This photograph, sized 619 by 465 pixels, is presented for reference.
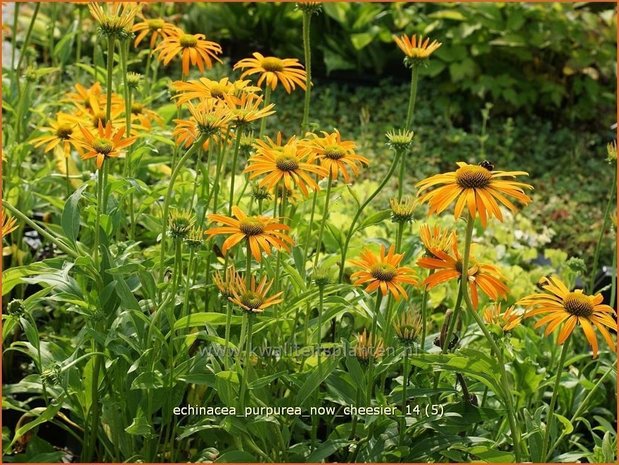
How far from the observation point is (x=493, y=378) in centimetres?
151

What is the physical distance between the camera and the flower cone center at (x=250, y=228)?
138cm

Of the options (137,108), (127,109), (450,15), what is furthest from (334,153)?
(450,15)

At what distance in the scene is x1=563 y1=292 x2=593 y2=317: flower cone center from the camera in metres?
1.43

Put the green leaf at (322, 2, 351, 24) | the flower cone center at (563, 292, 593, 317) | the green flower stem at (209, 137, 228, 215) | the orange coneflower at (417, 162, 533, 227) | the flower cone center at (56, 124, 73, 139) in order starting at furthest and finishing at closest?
1. the green leaf at (322, 2, 351, 24)
2. the flower cone center at (56, 124, 73, 139)
3. the green flower stem at (209, 137, 228, 215)
4. the flower cone center at (563, 292, 593, 317)
5. the orange coneflower at (417, 162, 533, 227)

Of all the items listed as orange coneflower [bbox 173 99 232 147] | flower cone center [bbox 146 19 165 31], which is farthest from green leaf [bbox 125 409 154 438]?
flower cone center [bbox 146 19 165 31]

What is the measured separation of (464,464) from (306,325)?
0.35m

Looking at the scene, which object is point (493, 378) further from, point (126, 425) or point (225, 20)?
point (225, 20)

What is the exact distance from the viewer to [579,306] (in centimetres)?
143

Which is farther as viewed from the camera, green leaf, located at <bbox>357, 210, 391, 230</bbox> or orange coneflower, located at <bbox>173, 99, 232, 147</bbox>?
green leaf, located at <bbox>357, 210, 391, 230</bbox>

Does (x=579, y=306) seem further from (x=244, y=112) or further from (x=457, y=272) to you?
(x=244, y=112)

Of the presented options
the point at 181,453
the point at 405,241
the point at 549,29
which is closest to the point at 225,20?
the point at 549,29

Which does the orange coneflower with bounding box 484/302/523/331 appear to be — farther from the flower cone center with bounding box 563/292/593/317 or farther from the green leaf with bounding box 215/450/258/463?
the green leaf with bounding box 215/450/258/463

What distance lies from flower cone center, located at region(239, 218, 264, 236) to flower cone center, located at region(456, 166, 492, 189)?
0.97 feet

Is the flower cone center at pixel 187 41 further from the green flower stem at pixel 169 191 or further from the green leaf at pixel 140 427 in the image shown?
the green leaf at pixel 140 427
